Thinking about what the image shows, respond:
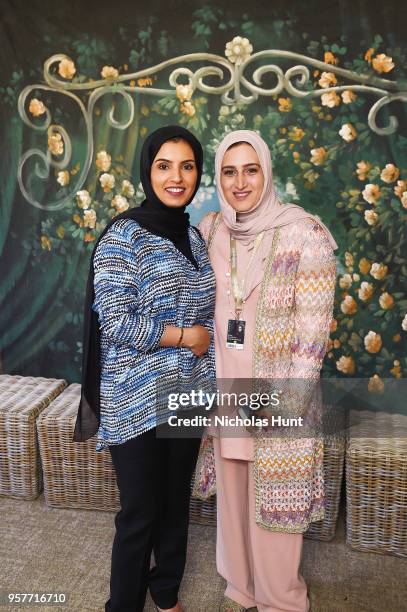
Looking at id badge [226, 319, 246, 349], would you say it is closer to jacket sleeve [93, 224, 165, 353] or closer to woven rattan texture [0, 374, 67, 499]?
jacket sleeve [93, 224, 165, 353]

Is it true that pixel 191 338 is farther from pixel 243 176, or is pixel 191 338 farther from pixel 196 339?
pixel 243 176

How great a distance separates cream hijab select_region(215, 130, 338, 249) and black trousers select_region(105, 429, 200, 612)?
624 millimetres

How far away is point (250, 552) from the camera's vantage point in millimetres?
1842

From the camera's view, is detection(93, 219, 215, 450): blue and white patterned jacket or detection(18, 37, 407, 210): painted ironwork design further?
detection(18, 37, 407, 210): painted ironwork design

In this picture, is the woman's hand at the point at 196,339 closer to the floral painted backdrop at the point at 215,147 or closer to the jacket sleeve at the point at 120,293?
the jacket sleeve at the point at 120,293

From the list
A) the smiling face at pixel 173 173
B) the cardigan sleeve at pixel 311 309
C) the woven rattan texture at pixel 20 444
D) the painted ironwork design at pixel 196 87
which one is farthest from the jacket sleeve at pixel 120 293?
the painted ironwork design at pixel 196 87

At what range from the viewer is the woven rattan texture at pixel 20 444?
241cm

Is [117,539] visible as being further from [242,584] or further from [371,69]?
[371,69]

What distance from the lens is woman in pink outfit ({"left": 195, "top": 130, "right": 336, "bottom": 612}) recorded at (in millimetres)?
1555

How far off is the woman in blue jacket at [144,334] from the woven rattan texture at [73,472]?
0.72 metres

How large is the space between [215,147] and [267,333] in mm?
1284

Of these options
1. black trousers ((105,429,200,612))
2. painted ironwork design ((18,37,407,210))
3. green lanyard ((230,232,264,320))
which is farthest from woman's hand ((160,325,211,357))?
painted ironwork design ((18,37,407,210))

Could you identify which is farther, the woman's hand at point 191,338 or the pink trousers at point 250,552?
the pink trousers at point 250,552

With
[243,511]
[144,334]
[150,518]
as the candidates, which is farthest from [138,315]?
[243,511]
